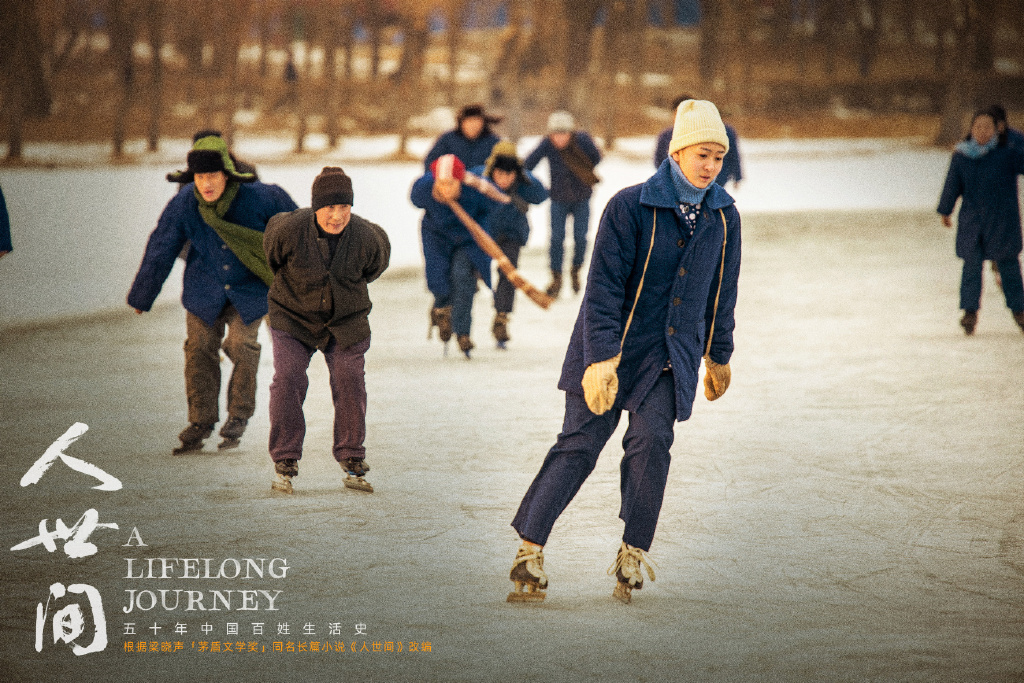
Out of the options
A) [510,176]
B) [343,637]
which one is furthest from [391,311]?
[343,637]

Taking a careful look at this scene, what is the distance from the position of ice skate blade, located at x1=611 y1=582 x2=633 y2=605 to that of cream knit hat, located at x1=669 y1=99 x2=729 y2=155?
1256 millimetres

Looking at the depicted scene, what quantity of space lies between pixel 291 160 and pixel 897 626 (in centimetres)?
1426

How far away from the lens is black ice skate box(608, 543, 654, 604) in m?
3.72

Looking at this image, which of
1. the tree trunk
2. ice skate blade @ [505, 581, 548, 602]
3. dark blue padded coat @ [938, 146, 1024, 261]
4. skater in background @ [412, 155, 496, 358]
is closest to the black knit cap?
ice skate blade @ [505, 581, 548, 602]

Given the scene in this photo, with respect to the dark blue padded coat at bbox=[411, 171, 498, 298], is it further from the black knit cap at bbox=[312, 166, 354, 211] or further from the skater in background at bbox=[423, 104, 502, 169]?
the black knit cap at bbox=[312, 166, 354, 211]

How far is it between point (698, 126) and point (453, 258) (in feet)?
14.1

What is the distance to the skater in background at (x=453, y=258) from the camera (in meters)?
7.71

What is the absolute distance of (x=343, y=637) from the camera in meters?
3.46

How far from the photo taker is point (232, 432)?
5633 mm

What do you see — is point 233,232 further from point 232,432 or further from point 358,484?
point 358,484

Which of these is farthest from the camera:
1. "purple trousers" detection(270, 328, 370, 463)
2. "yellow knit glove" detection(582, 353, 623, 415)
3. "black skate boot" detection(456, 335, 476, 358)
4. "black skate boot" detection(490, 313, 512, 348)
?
"black skate boot" detection(490, 313, 512, 348)

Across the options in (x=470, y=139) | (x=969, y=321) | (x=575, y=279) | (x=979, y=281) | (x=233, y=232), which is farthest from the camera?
(x=575, y=279)

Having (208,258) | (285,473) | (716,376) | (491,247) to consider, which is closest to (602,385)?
(716,376)

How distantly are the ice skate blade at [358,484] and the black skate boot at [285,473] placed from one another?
0.20m
